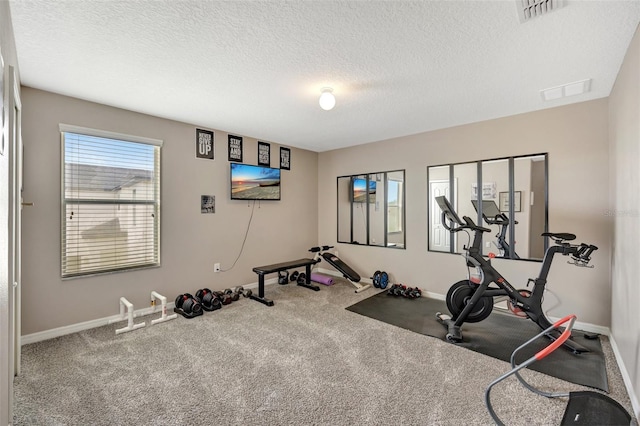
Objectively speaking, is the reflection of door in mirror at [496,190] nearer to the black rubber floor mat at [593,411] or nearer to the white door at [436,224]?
the white door at [436,224]

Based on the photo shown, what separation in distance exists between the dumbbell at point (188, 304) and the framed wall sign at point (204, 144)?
6.25ft

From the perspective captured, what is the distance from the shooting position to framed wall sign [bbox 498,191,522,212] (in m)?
3.63

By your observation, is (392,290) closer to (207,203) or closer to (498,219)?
(498,219)

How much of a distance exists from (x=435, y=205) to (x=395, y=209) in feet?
2.40

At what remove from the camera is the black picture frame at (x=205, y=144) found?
13.5ft

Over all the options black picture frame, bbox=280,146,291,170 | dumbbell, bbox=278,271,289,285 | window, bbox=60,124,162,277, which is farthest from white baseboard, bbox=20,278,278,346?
black picture frame, bbox=280,146,291,170

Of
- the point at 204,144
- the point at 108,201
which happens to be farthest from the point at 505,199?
the point at 108,201

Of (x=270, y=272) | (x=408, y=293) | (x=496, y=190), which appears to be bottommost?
(x=408, y=293)

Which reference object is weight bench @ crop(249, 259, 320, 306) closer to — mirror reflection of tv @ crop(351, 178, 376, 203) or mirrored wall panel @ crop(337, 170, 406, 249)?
mirrored wall panel @ crop(337, 170, 406, 249)

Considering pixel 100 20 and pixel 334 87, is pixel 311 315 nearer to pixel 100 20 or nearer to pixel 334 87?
pixel 334 87

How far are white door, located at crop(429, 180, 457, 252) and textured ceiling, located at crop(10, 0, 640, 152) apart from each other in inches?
46.2

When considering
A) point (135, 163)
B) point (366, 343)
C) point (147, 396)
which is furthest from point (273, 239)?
point (147, 396)

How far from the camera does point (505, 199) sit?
147 inches

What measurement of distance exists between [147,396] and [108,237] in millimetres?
2038
